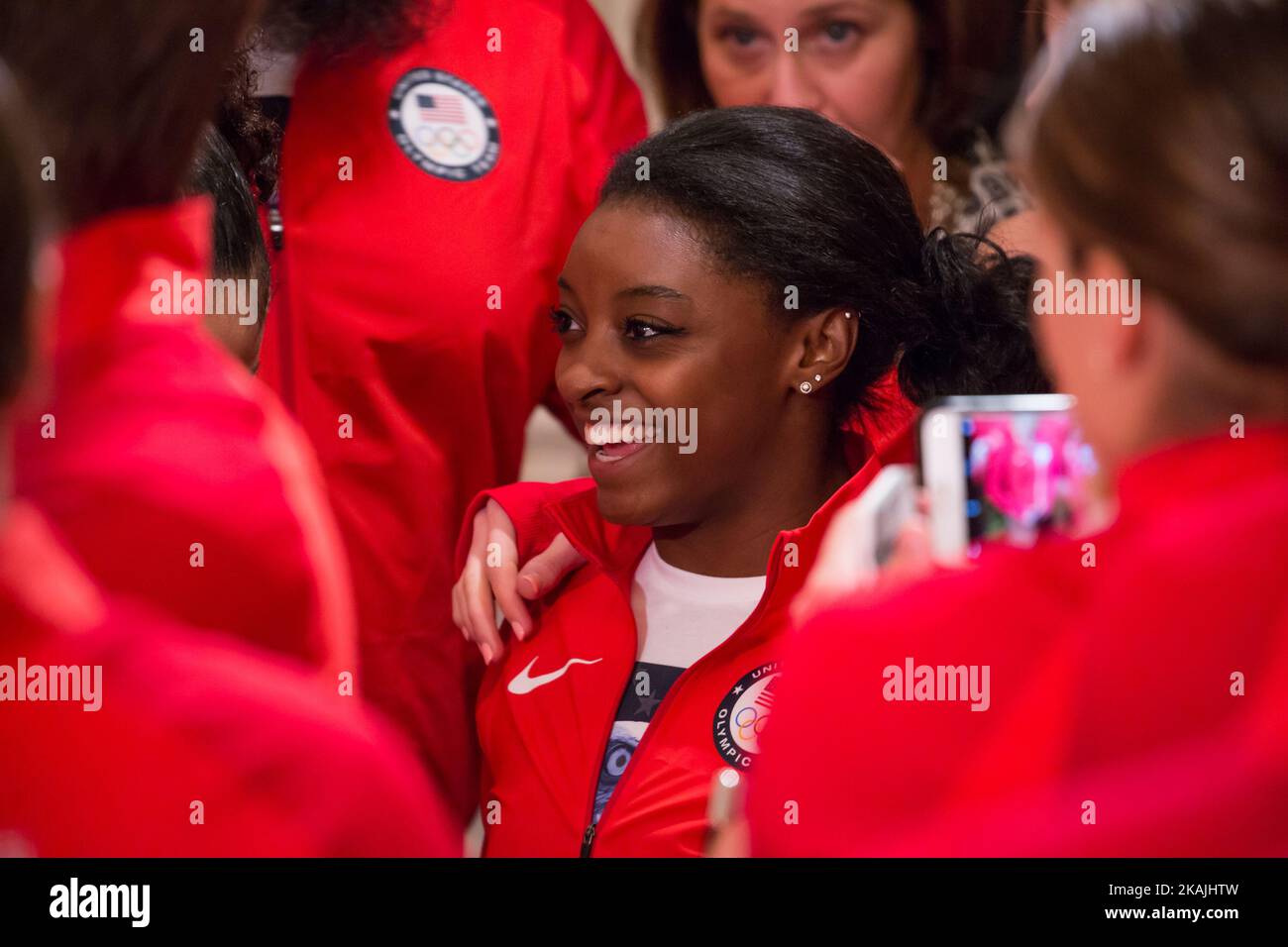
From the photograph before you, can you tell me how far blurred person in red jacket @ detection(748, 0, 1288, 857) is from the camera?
67cm

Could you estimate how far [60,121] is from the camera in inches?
28.5

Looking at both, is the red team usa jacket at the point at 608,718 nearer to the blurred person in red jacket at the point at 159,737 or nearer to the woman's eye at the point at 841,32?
the blurred person in red jacket at the point at 159,737

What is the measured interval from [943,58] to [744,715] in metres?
0.91

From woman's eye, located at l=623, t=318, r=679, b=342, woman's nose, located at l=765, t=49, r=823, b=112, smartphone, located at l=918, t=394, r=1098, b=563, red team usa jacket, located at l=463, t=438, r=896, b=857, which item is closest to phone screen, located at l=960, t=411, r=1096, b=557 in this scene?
smartphone, located at l=918, t=394, r=1098, b=563

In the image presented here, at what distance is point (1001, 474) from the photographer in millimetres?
1098

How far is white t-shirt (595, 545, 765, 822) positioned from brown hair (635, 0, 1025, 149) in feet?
2.16

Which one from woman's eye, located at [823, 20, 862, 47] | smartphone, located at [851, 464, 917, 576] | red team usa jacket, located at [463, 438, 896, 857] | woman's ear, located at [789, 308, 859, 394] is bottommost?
red team usa jacket, located at [463, 438, 896, 857]

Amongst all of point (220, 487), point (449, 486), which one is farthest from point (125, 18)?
point (449, 486)

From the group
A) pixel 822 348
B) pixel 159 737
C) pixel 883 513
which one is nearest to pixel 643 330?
pixel 822 348

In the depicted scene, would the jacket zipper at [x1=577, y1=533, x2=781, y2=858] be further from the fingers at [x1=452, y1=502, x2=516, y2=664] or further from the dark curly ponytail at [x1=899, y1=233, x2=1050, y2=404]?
the dark curly ponytail at [x1=899, y1=233, x2=1050, y2=404]

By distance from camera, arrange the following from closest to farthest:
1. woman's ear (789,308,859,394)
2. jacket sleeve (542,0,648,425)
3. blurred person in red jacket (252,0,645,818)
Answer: woman's ear (789,308,859,394) < blurred person in red jacket (252,0,645,818) < jacket sleeve (542,0,648,425)

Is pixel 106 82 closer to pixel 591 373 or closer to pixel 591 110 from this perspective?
pixel 591 373

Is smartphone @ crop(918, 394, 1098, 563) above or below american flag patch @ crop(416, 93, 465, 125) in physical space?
below
